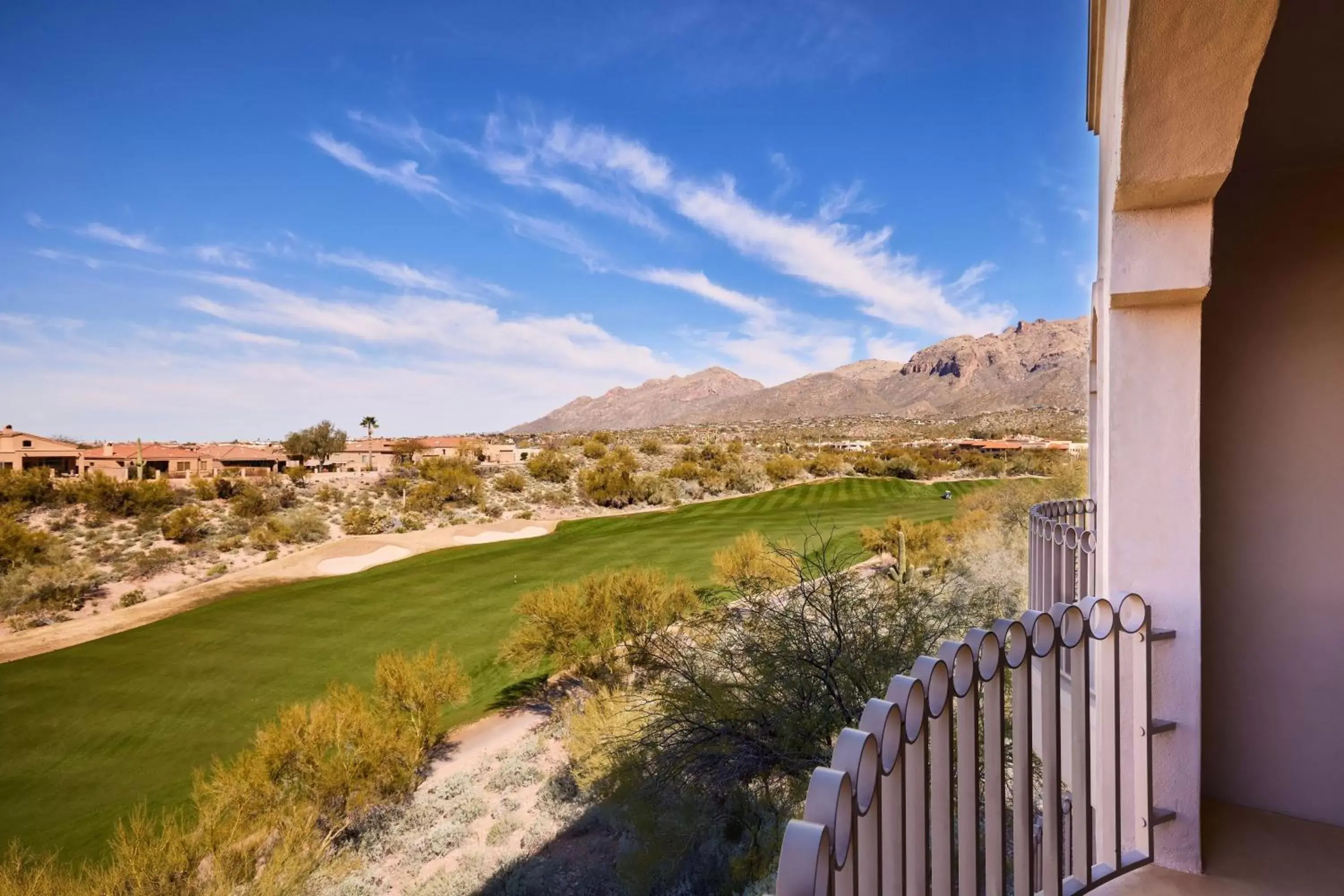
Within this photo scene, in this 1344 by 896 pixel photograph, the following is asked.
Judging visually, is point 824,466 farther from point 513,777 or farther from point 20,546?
point 20,546

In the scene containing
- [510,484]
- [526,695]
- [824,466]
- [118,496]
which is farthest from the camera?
[824,466]

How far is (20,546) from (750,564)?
28.7 m

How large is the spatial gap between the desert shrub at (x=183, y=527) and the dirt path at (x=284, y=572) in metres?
5.53

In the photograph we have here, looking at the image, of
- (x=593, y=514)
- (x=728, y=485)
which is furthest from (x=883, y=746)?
(x=728, y=485)

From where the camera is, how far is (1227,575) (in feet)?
9.26

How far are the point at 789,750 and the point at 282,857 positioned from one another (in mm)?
6538

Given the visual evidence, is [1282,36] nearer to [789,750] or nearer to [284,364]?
[789,750]

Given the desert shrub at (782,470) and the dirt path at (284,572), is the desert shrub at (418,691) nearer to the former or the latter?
the dirt path at (284,572)

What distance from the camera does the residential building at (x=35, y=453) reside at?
43500 mm

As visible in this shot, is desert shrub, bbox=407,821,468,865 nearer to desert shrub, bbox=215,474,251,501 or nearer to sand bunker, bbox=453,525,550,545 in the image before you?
sand bunker, bbox=453,525,550,545

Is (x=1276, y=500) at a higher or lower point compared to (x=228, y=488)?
higher

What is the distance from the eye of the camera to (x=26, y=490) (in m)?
30.7

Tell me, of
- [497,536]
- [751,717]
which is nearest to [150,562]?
[497,536]

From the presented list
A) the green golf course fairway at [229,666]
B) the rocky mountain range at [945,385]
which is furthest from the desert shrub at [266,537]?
the rocky mountain range at [945,385]
